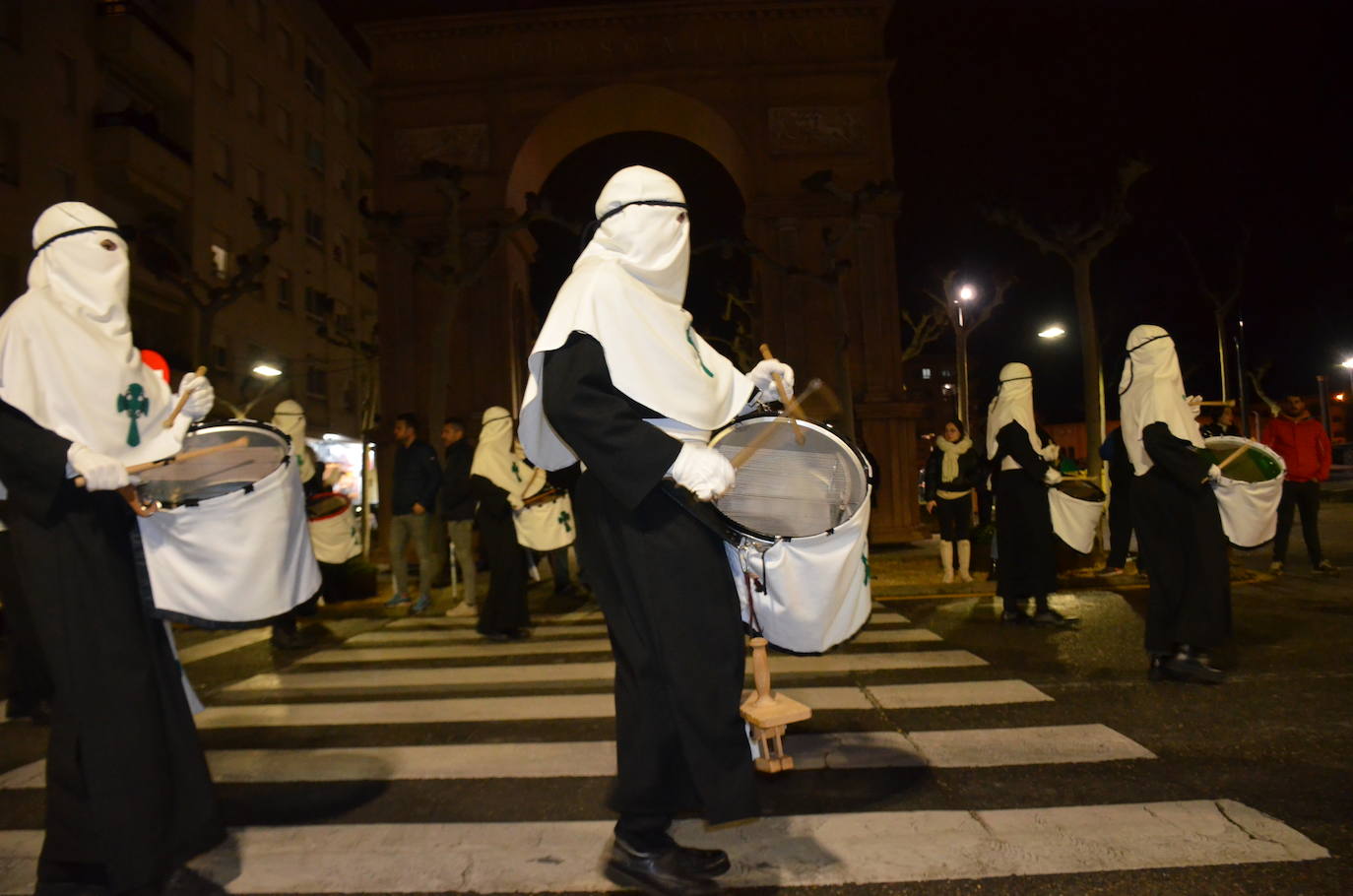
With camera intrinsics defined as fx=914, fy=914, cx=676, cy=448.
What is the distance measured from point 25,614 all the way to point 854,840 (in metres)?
5.49

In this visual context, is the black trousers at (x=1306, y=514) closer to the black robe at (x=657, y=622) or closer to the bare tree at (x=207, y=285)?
the black robe at (x=657, y=622)

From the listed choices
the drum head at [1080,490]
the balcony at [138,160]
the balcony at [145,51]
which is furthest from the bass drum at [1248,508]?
the balcony at [145,51]

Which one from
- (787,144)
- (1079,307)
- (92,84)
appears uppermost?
(92,84)

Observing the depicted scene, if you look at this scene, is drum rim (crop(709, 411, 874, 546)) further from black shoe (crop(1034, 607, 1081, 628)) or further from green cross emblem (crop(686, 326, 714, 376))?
black shoe (crop(1034, 607, 1081, 628))

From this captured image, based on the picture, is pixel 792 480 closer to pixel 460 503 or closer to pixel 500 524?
pixel 500 524

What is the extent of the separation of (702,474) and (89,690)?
2130mm

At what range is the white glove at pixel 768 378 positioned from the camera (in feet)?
12.0

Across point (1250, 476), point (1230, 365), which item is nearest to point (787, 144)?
point (1250, 476)

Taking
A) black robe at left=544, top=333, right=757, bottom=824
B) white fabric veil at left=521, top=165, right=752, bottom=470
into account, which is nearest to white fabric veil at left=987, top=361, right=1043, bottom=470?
white fabric veil at left=521, top=165, right=752, bottom=470

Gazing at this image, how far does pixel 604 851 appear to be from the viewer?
10.6 ft

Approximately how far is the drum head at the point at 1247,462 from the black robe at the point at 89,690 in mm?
6680

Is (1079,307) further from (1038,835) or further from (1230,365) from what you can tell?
(1230,365)

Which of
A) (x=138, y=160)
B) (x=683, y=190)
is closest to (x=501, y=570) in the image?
(x=683, y=190)

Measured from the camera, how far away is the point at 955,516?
11.1 m
